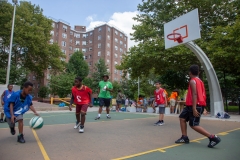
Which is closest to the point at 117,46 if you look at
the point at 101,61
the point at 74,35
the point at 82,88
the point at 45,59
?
the point at 74,35

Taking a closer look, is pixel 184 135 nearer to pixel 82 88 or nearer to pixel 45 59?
Result: pixel 82 88

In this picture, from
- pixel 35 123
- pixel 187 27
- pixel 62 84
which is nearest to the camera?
pixel 35 123

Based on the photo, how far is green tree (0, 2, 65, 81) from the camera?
3031cm

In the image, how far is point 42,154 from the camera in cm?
392

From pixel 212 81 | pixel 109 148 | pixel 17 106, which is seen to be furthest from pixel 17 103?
pixel 212 81

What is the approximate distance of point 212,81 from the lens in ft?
42.0

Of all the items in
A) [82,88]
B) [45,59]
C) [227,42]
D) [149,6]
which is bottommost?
[82,88]

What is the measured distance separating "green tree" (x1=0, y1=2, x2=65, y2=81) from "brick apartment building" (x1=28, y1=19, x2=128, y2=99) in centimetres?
2844

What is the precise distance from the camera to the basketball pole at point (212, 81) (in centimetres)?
1233

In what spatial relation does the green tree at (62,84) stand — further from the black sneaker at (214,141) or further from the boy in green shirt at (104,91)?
the black sneaker at (214,141)

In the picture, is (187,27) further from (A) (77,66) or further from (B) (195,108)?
(A) (77,66)

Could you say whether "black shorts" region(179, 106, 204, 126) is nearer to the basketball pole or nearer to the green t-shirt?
the green t-shirt

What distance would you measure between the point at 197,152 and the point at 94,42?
67153 mm

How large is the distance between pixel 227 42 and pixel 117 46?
57.7 meters
